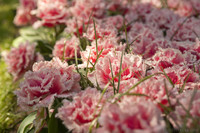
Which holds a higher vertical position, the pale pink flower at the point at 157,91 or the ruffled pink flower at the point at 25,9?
the ruffled pink flower at the point at 25,9

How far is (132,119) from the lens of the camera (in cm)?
57

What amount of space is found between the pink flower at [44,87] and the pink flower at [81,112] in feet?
0.32

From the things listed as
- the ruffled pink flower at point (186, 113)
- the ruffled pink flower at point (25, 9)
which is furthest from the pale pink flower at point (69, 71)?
the ruffled pink flower at point (25, 9)

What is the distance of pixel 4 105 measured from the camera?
4.65 ft

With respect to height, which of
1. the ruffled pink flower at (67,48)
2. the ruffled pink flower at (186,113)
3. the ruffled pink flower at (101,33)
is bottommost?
the ruffled pink flower at (186,113)

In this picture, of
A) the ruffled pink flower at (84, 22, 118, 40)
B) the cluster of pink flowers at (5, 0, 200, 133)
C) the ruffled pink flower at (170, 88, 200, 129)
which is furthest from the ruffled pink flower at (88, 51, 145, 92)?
the ruffled pink flower at (84, 22, 118, 40)

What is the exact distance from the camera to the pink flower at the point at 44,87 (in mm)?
780

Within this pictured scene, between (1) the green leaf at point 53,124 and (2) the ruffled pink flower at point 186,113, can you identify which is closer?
(2) the ruffled pink flower at point 186,113

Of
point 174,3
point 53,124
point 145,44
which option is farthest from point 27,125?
point 174,3

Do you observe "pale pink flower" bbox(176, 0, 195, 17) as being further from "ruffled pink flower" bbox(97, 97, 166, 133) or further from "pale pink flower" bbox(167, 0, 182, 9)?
"ruffled pink flower" bbox(97, 97, 166, 133)

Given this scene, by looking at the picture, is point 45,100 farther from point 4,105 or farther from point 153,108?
point 4,105

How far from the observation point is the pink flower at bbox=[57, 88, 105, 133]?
666mm

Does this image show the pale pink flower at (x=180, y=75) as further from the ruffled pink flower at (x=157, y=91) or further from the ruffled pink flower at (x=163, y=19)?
the ruffled pink flower at (x=163, y=19)

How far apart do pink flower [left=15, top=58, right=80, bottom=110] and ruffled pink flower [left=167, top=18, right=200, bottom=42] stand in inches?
27.7
